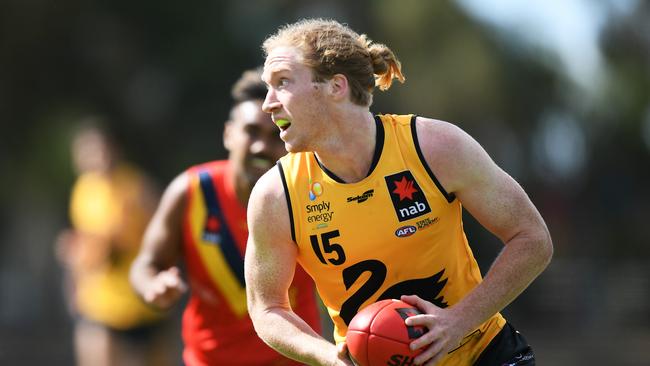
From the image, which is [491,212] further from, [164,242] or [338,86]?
[164,242]

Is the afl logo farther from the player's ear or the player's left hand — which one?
the player's ear

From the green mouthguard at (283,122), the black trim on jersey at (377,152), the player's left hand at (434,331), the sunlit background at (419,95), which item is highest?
the sunlit background at (419,95)

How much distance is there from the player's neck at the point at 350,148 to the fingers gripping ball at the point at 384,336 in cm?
A: 61

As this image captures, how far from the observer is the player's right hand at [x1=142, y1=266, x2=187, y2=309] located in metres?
5.84

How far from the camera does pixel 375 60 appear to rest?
4.82 meters

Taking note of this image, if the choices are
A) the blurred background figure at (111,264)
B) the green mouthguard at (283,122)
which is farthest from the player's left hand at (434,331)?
the blurred background figure at (111,264)

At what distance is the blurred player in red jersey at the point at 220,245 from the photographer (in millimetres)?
6176

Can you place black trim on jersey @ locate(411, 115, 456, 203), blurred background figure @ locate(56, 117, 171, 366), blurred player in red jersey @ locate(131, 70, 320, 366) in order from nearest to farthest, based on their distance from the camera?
black trim on jersey @ locate(411, 115, 456, 203) < blurred player in red jersey @ locate(131, 70, 320, 366) < blurred background figure @ locate(56, 117, 171, 366)

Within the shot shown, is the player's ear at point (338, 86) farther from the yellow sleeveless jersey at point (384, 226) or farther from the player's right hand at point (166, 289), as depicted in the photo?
the player's right hand at point (166, 289)

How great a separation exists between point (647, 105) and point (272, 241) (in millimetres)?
19110

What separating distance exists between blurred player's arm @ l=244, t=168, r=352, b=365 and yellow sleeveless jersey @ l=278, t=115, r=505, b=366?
5 centimetres

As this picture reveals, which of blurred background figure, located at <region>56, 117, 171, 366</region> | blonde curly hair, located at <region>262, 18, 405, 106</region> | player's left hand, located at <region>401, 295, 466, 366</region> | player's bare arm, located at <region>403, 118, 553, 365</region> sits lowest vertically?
player's left hand, located at <region>401, 295, 466, 366</region>

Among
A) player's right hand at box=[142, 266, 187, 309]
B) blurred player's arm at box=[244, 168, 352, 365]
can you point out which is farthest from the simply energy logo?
player's right hand at box=[142, 266, 187, 309]

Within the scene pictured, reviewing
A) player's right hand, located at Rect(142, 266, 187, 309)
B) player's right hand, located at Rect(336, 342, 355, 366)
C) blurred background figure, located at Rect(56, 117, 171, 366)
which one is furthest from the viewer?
blurred background figure, located at Rect(56, 117, 171, 366)
